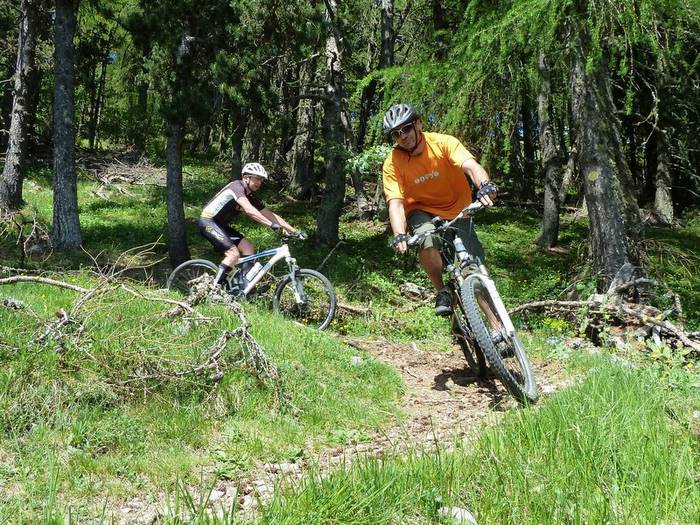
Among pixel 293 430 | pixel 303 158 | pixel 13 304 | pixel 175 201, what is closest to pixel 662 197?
pixel 303 158

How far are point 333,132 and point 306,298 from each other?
7601 mm

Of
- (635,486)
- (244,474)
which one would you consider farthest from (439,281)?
(635,486)

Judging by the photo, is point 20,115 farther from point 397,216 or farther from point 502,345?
point 502,345

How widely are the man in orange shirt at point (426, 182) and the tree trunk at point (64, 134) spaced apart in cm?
962

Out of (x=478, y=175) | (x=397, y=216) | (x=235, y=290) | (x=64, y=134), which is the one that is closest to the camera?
→ (x=478, y=175)

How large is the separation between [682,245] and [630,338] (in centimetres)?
1310

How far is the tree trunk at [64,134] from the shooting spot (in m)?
12.0

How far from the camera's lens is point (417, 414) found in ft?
15.8

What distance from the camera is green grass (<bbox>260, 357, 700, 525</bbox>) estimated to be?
2268 mm

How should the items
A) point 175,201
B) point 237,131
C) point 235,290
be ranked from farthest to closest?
point 237,131, point 175,201, point 235,290

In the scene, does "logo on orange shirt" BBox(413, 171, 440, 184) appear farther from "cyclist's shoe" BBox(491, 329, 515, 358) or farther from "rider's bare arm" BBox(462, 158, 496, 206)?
"cyclist's shoe" BBox(491, 329, 515, 358)

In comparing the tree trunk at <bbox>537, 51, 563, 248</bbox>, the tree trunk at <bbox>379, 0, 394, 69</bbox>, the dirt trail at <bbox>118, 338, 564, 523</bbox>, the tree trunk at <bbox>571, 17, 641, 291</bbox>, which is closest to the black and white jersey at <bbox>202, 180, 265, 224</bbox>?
the dirt trail at <bbox>118, 338, 564, 523</bbox>

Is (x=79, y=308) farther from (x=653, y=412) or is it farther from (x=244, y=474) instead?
(x=653, y=412)

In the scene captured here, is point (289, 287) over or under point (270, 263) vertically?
under
